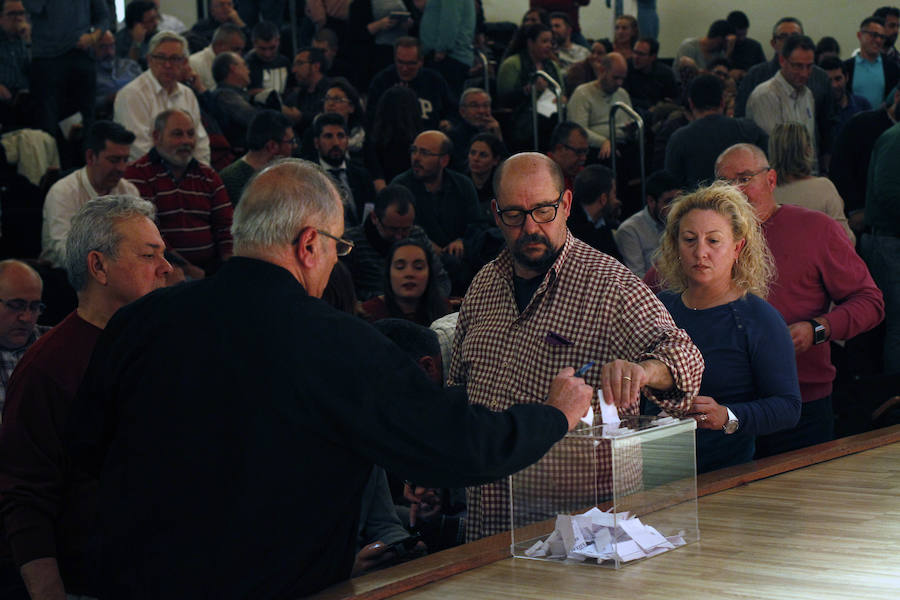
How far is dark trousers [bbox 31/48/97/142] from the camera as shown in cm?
778

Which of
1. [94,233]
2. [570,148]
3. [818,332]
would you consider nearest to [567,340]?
[94,233]

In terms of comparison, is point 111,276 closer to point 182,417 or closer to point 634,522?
point 182,417

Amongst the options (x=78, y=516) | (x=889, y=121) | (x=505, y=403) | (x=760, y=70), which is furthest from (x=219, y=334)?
(x=760, y=70)

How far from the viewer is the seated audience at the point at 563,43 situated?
1162 cm

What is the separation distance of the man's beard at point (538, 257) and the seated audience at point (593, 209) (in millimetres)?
3516

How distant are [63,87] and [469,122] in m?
2.83

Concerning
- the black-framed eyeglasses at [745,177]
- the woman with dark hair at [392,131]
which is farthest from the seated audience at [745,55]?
the black-framed eyeglasses at [745,177]

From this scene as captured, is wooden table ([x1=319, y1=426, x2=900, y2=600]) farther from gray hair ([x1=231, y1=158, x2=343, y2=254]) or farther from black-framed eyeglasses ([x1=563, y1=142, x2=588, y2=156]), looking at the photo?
black-framed eyeglasses ([x1=563, y1=142, x2=588, y2=156])

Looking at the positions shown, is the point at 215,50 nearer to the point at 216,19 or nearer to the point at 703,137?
the point at 216,19

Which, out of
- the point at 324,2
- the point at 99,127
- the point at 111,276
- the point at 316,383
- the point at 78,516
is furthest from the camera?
the point at 324,2

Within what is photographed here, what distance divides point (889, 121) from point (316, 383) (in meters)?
6.08

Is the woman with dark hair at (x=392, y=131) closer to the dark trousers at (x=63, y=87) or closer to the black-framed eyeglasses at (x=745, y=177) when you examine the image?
the dark trousers at (x=63, y=87)

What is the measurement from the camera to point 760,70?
9227mm

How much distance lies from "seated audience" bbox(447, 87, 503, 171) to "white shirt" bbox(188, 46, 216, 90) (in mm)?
1921
